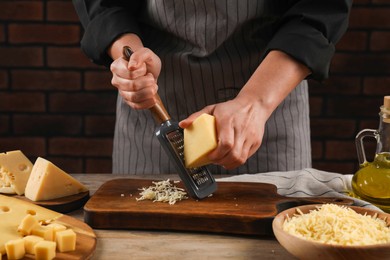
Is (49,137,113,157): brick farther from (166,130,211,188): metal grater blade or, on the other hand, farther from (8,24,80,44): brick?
(166,130,211,188): metal grater blade

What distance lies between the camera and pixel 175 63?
1.69 meters

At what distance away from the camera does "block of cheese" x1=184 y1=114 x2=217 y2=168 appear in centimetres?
128

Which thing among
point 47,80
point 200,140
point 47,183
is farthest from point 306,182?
point 47,80

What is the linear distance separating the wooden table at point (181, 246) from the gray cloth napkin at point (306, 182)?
0.79 feet

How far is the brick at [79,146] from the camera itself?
9.04 ft

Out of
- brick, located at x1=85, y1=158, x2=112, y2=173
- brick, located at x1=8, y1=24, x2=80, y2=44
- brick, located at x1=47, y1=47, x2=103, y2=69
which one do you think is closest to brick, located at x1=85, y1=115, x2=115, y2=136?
brick, located at x1=85, y1=158, x2=112, y2=173

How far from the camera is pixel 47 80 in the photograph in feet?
8.87

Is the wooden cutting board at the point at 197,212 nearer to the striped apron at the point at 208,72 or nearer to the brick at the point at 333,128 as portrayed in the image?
the striped apron at the point at 208,72

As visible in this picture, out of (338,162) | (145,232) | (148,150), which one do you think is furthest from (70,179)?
(338,162)

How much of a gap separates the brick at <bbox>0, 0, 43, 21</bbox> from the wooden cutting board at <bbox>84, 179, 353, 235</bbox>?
1468 millimetres

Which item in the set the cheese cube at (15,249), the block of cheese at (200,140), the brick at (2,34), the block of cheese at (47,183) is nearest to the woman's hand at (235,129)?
the block of cheese at (200,140)

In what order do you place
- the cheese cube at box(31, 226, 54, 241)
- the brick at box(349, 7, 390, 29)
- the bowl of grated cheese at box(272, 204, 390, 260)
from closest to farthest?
the bowl of grated cheese at box(272, 204, 390, 260) < the cheese cube at box(31, 226, 54, 241) < the brick at box(349, 7, 390, 29)

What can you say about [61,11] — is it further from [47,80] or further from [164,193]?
[164,193]

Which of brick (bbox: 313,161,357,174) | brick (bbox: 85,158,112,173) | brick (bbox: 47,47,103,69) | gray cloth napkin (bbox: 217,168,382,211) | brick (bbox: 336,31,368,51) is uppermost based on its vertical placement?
brick (bbox: 336,31,368,51)
